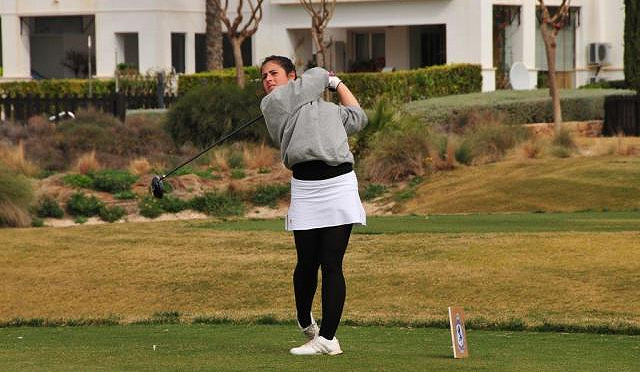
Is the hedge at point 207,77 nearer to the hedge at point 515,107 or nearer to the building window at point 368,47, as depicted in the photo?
the building window at point 368,47

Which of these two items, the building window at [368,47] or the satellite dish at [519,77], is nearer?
the satellite dish at [519,77]

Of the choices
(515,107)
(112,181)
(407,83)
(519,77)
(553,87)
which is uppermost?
(519,77)

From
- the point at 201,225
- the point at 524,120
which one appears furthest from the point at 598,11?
the point at 201,225

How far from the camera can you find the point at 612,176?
23453 millimetres

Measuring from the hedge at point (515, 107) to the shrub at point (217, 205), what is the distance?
780 cm

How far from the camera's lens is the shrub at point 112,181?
986 inches

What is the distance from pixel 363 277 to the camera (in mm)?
15594

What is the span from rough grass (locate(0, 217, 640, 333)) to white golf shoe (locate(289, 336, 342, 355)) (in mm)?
3207

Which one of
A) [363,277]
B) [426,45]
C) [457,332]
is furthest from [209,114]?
[457,332]

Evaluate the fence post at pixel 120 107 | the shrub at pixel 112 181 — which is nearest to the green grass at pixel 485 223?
the shrub at pixel 112 181

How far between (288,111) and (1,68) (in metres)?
43.0

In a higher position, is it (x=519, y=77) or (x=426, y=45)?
(x=426, y=45)

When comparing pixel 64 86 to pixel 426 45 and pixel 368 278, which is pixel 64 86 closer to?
pixel 426 45

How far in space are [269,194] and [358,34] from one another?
24.5m
